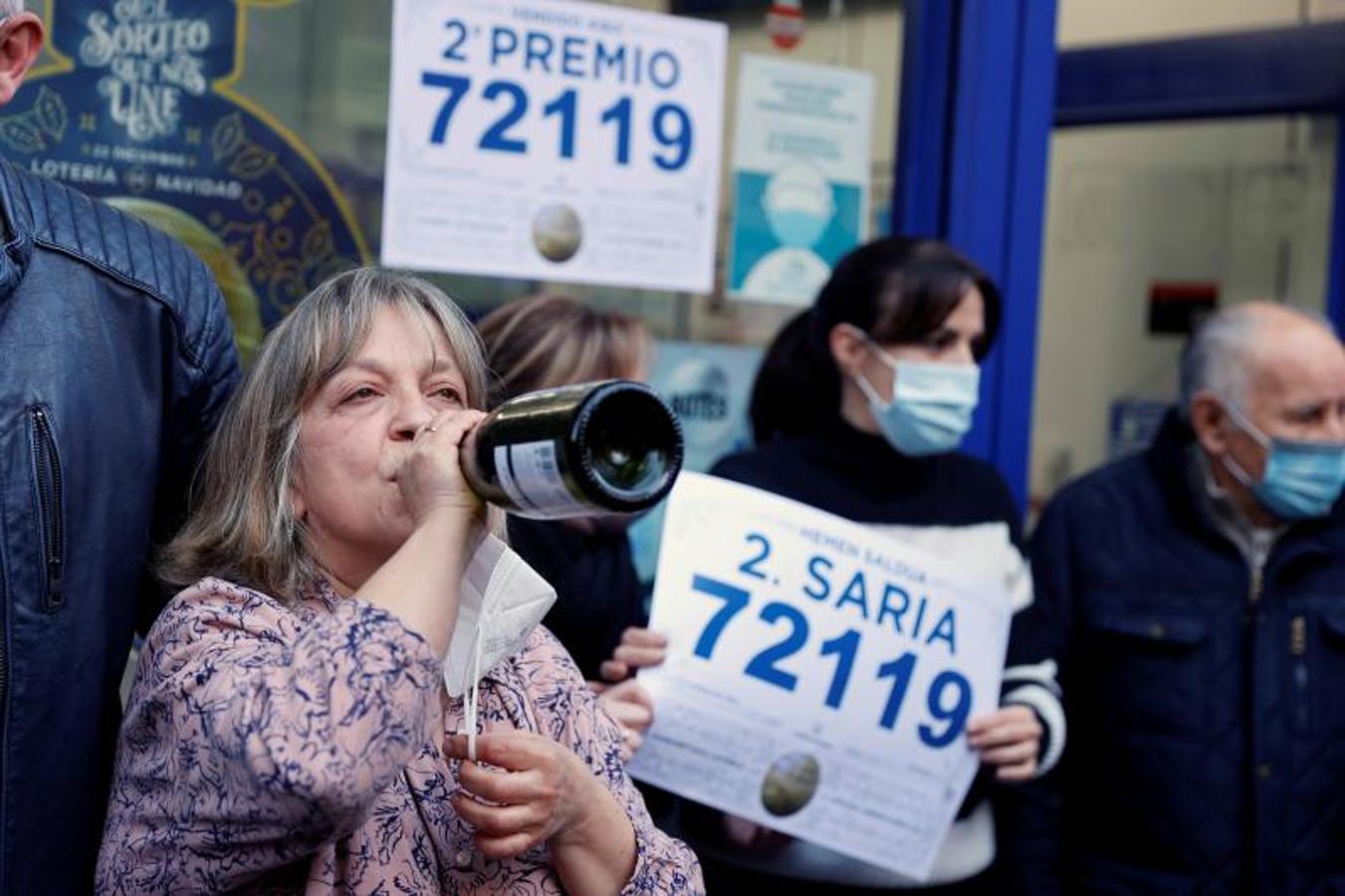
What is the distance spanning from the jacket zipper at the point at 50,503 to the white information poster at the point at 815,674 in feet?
3.25

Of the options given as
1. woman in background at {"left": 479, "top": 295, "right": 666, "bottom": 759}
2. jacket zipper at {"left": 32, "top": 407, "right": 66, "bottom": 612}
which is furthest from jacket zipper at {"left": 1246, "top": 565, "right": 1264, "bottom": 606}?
jacket zipper at {"left": 32, "top": 407, "right": 66, "bottom": 612}

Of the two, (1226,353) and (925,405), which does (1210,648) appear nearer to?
(1226,353)

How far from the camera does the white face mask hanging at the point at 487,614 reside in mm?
1686

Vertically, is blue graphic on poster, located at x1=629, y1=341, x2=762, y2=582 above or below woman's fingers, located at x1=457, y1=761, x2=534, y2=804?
above

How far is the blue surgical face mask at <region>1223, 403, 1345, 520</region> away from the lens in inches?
123

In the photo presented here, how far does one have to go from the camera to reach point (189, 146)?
2.68 m

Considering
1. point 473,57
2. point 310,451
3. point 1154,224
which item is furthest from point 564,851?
point 1154,224

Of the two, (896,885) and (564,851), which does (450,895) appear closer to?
(564,851)

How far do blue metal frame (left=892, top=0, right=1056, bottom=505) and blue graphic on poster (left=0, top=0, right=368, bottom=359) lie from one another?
138cm

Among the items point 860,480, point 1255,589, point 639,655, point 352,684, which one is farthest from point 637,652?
point 1255,589

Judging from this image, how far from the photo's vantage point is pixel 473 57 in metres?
2.96

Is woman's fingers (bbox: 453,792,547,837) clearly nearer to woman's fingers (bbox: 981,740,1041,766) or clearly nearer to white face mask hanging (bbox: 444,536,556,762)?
white face mask hanging (bbox: 444,536,556,762)

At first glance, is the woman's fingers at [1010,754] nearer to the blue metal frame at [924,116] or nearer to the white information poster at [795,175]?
the white information poster at [795,175]

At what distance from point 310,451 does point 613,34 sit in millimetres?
1565
